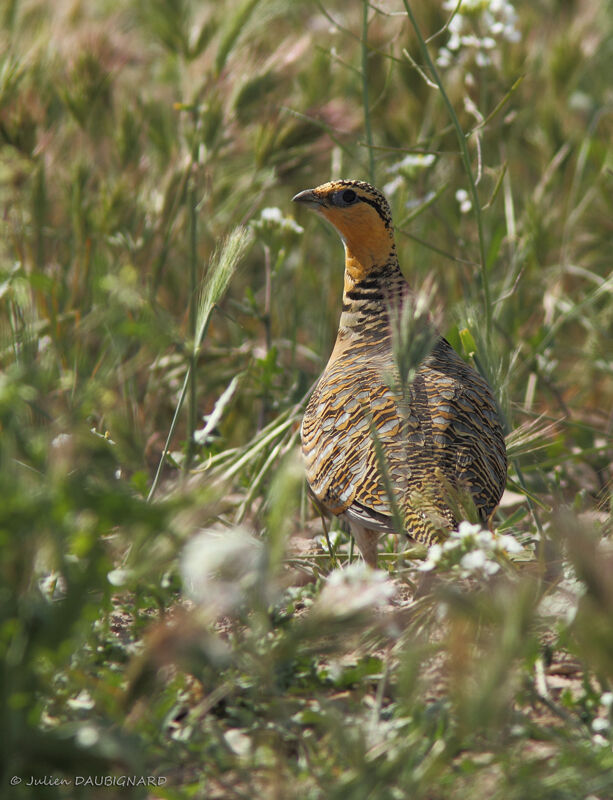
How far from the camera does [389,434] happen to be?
2.47 metres

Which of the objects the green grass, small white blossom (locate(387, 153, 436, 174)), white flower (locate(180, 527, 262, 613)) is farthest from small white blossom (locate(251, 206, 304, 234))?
white flower (locate(180, 527, 262, 613))

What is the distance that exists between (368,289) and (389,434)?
2.79 feet

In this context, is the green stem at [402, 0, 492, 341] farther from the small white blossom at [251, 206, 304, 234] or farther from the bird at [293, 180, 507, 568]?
the small white blossom at [251, 206, 304, 234]

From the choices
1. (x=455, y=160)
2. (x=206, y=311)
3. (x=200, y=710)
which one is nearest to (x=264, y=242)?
(x=206, y=311)

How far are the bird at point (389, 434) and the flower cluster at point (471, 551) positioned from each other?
0.12 metres

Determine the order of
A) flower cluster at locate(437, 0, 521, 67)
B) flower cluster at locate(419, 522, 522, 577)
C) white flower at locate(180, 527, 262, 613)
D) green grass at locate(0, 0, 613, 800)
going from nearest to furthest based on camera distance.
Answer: white flower at locate(180, 527, 262, 613)
green grass at locate(0, 0, 613, 800)
flower cluster at locate(419, 522, 522, 577)
flower cluster at locate(437, 0, 521, 67)

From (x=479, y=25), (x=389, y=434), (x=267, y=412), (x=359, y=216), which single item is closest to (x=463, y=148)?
(x=359, y=216)

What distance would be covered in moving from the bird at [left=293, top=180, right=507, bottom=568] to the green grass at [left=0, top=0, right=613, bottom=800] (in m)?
0.13

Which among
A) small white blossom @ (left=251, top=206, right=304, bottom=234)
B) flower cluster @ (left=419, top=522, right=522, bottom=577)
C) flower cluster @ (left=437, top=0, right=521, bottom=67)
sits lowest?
flower cluster @ (left=419, top=522, right=522, bottom=577)

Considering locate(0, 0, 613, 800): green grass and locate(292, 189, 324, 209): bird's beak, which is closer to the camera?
locate(0, 0, 613, 800): green grass

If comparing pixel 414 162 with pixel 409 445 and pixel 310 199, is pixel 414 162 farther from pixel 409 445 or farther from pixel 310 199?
pixel 409 445

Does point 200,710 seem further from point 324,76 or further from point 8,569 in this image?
point 324,76

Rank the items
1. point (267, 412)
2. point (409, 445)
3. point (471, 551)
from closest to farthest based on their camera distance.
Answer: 1. point (471, 551)
2. point (409, 445)
3. point (267, 412)

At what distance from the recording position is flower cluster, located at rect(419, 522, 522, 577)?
6.09 feet
